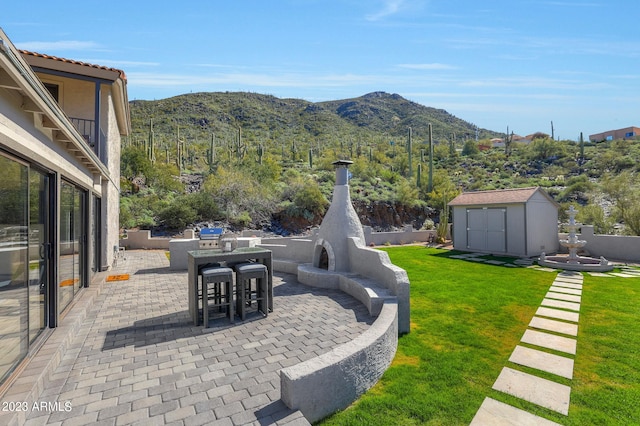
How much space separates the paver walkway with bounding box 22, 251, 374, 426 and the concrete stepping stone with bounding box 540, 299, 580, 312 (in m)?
4.32

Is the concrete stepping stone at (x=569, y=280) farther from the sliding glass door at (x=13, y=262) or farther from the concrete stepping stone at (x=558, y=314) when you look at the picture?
the sliding glass door at (x=13, y=262)

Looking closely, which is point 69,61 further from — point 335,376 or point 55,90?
point 335,376

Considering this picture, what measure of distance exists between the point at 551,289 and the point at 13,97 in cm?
1072

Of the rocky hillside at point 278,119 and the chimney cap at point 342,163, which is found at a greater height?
the rocky hillside at point 278,119

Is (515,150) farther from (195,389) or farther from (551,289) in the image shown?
(195,389)

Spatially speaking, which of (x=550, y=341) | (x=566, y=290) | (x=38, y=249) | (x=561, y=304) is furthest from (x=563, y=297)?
(x=38, y=249)

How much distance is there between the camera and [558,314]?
233 inches

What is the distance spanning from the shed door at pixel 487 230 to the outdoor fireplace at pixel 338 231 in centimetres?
959

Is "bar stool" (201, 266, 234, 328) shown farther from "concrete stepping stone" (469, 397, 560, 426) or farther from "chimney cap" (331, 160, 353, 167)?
"chimney cap" (331, 160, 353, 167)

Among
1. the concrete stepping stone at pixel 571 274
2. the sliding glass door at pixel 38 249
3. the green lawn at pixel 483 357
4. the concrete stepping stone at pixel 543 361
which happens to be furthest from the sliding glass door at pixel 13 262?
the concrete stepping stone at pixel 571 274

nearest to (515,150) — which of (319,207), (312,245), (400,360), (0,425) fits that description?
(319,207)

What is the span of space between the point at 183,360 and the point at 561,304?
24.6ft

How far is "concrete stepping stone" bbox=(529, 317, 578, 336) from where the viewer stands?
5102 millimetres

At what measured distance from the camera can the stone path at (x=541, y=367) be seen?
117 inches
